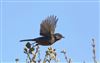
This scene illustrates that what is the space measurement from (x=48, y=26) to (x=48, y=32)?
219mm

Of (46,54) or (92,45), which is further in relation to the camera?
(92,45)

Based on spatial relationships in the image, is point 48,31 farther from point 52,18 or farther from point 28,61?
point 28,61

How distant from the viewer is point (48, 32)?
267 inches

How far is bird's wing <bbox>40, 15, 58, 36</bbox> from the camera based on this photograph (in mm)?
6492

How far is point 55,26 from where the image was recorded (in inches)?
262

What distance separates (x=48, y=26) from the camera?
21.6 ft

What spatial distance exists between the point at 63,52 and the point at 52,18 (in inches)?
41.0

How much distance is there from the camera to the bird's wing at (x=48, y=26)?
6492 millimetres

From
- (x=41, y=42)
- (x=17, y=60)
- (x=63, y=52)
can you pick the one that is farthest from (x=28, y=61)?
(x=41, y=42)

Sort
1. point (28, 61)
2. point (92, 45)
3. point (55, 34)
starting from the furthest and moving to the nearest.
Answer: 1. point (55, 34)
2. point (92, 45)
3. point (28, 61)

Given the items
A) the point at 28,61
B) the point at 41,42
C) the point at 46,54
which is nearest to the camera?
the point at 28,61

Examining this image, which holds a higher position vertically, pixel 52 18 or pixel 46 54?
pixel 52 18

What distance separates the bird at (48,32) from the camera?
649 cm

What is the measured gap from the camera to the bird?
21.3ft
